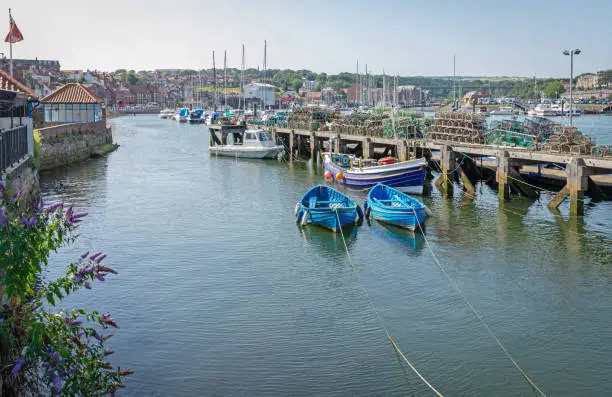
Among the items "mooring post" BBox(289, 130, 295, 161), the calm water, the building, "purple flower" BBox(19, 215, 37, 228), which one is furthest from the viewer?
the building

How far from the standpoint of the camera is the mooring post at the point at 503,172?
35.6 m

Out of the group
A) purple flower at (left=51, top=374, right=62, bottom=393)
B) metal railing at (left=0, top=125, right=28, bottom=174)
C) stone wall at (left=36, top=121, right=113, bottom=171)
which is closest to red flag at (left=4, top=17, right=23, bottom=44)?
stone wall at (left=36, top=121, right=113, bottom=171)

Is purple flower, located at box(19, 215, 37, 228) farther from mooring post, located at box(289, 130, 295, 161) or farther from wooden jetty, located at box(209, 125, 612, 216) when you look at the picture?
mooring post, located at box(289, 130, 295, 161)

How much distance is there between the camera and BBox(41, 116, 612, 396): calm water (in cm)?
1598

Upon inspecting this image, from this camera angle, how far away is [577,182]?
1230 inches

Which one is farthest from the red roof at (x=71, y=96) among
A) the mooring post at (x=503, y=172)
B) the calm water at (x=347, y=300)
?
the mooring post at (x=503, y=172)

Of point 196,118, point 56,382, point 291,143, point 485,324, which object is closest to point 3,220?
point 56,382

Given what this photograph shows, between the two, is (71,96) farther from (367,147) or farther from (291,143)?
(367,147)

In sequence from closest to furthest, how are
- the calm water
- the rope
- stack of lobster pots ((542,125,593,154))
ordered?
1. the rope
2. the calm water
3. stack of lobster pots ((542,125,593,154))

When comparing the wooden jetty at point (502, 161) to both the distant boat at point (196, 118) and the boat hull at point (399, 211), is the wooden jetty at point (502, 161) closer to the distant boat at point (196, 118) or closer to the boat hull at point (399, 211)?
the boat hull at point (399, 211)

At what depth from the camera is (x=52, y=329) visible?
11.5 metres

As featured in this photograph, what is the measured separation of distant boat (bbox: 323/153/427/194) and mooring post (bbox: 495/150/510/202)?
4221 millimetres

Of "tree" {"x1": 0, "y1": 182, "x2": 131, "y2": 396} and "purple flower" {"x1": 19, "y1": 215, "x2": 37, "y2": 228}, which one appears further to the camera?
"purple flower" {"x1": 19, "y1": 215, "x2": 37, "y2": 228}

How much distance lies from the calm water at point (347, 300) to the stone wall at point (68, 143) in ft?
56.9
